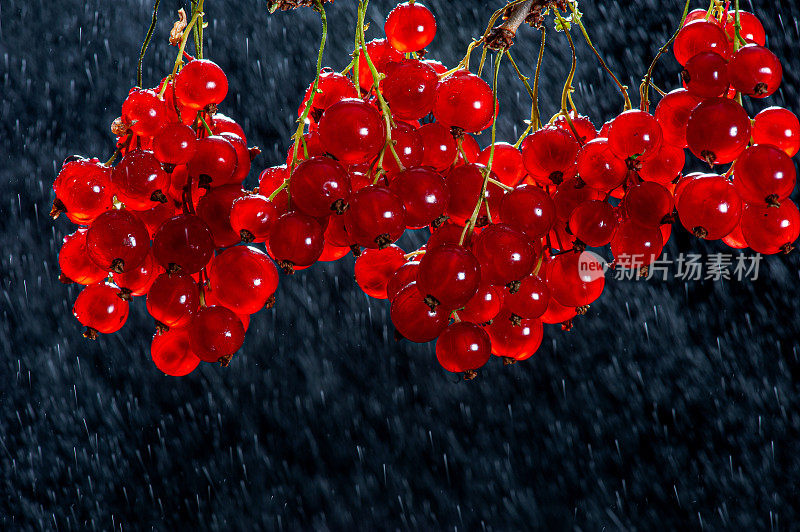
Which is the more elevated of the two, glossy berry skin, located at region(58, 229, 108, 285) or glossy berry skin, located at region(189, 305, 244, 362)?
glossy berry skin, located at region(58, 229, 108, 285)

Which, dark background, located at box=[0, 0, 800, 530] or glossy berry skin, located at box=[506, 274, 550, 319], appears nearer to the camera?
glossy berry skin, located at box=[506, 274, 550, 319]

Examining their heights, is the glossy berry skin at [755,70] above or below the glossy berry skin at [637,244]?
above

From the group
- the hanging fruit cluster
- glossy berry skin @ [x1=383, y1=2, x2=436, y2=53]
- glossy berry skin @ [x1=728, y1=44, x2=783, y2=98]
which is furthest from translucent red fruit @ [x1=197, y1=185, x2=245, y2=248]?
glossy berry skin @ [x1=728, y1=44, x2=783, y2=98]

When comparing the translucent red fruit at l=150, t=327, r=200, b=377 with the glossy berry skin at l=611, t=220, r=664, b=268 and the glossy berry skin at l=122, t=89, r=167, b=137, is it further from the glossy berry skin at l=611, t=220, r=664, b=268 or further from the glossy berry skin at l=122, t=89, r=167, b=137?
the glossy berry skin at l=611, t=220, r=664, b=268

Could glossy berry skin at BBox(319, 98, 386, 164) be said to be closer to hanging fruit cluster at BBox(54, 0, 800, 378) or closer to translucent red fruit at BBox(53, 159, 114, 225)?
hanging fruit cluster at BBox(54, 0, 800, 378)

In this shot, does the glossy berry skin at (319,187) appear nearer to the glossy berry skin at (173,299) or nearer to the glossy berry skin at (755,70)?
the glossy berry skin at (173,299)

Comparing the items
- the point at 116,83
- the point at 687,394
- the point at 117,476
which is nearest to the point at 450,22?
the point at 116,83

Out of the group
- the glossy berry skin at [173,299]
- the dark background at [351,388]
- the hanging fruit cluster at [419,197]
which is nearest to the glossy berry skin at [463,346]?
the hanging fruit cluster at [419,197]
